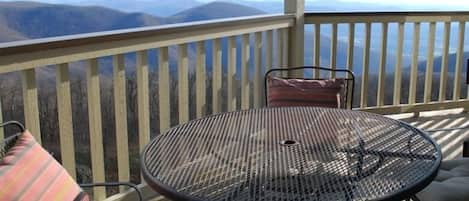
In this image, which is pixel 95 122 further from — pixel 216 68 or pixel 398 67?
pixel 398 67

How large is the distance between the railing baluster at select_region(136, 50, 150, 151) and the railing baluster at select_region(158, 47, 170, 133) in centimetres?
9

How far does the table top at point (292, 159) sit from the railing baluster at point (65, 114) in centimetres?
66

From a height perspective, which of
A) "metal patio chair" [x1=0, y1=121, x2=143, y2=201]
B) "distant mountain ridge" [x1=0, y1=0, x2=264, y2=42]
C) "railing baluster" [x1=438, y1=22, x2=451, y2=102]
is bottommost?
"railing baluster" [x1=438, y1=22, x2=451, y2=102]

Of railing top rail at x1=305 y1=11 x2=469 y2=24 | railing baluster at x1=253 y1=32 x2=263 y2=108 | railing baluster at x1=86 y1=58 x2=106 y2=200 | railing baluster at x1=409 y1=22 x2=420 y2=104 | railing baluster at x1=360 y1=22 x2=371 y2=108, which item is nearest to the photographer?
railing baluster at x1=86 y1=58 x2=106 y2=200

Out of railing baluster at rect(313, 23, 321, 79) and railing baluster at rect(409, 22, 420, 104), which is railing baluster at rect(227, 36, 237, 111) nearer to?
railing baluster at rect(313, 23, 321, 79)

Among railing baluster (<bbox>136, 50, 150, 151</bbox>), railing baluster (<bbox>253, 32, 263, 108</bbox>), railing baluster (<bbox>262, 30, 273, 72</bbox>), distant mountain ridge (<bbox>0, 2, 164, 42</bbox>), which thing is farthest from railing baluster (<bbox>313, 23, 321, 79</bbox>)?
railing baluster (<bbox>136, 50, 150, 151</bbox>)

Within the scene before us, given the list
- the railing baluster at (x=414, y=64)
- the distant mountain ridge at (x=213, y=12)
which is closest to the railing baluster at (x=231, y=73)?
the distant mountain ridge at (x=213, y=12)

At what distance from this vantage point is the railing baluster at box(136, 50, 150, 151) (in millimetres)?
3010

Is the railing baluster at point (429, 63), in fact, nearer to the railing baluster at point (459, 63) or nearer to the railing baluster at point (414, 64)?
the railing baluster at point (414, 64)

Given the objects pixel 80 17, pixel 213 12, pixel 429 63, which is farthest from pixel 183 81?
pixel 429 63

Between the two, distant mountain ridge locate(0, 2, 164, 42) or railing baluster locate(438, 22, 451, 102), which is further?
railing baluster locate(438, 22, 451, 102)

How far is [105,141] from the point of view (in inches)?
140

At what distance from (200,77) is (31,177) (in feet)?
6.05

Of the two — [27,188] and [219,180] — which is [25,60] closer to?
[27,188]
